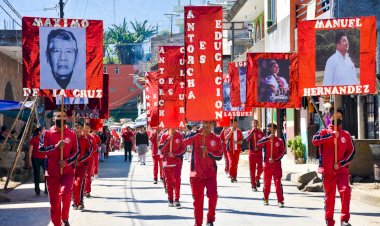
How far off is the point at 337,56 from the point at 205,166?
492cm

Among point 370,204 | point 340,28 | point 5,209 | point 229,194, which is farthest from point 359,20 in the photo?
point 5,209

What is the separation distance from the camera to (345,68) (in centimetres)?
1602

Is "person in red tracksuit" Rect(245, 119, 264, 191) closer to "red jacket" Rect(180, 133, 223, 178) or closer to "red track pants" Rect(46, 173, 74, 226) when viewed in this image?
"red jacket" Rect(180, 133, 223, 178)

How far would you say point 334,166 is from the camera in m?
12.7

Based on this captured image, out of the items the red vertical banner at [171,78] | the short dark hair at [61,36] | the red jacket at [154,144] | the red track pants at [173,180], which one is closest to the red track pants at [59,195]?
the short dark hair at [61,36]

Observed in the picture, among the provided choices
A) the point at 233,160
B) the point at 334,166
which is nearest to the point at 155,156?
the point at 233,160

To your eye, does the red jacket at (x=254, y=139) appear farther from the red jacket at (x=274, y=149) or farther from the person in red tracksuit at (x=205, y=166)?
the person in red tracksuit at (x=205, y=166)

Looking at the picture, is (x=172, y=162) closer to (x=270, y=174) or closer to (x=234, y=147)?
(x=270, y=174)

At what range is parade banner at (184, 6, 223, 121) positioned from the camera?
646 inches

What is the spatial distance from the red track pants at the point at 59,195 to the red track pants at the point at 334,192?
4.19 m

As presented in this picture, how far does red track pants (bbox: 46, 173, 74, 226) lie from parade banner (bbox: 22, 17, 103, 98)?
2772mm

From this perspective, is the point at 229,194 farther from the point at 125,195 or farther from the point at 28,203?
the point at 28,203

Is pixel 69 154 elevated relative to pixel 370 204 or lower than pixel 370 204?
elevated

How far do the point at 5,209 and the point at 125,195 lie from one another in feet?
13.5
